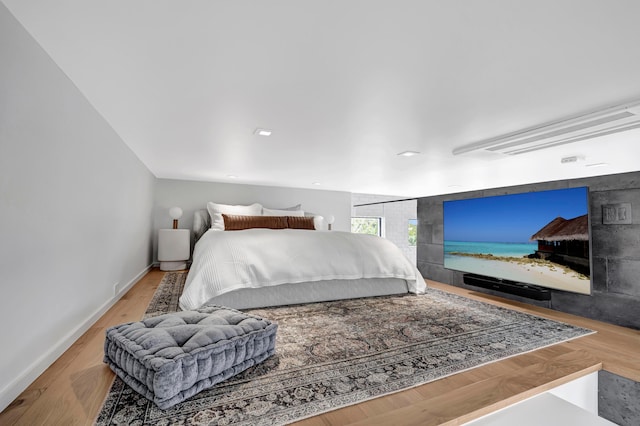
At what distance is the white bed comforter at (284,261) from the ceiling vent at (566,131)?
1353mm

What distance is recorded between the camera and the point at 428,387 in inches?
52.7

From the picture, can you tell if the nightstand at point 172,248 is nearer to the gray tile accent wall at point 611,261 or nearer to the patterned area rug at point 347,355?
the patterned area rug at point 347,355

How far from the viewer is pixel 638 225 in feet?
7.49

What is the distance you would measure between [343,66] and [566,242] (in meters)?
2.45

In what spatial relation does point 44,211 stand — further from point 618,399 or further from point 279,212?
point 279,212

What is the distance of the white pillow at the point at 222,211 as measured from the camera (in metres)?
4.70

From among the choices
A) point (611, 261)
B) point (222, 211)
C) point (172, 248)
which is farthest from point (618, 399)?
point (172, 248)

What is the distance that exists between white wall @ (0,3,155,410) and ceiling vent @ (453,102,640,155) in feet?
10.0

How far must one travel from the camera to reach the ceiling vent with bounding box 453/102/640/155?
201 centimetres

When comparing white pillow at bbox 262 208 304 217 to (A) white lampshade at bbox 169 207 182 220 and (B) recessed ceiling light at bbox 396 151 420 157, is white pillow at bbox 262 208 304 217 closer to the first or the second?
(A) white lampshade at bbox 169 207 182 220

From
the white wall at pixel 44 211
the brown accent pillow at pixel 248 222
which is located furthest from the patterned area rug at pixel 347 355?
the brown accent pillow at pixel 248 222

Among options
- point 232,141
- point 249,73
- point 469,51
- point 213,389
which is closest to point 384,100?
point 469,51

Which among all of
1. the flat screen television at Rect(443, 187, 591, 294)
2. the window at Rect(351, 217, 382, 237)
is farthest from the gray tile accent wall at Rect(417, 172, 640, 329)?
the window at Rect(351, 217, 382, 237)

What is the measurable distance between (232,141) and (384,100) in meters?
1.57
